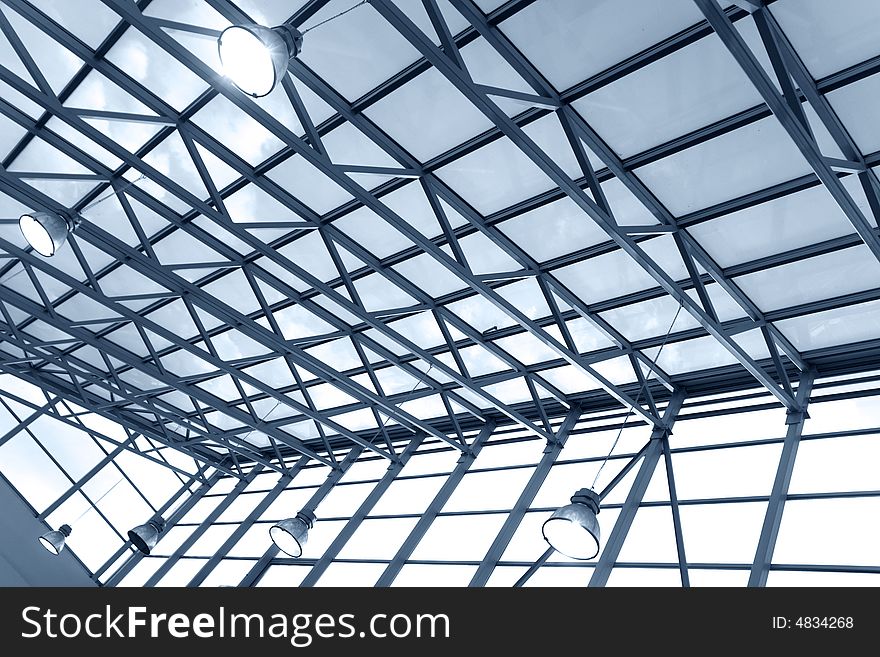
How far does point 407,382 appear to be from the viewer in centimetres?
2250

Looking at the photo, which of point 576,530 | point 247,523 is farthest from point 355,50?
point 247,523

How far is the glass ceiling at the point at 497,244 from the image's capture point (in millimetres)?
10938

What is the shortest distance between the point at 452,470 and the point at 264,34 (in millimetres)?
17019

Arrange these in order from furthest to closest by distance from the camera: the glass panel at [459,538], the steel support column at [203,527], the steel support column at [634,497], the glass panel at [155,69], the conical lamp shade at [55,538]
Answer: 1. the steel support column at [203,527]
2. the conical lamp shade at [55,538]
3. the glass panel at [459,538]
4. the steel support column at [634,497]
5. the glass panel at [155,69]

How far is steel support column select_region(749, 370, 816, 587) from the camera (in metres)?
13.3

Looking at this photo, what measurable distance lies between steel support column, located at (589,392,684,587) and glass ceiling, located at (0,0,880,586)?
0.09 metres

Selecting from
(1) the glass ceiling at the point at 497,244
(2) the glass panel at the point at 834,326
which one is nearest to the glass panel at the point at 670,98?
(1) the glass ceiling at the point at 497,244

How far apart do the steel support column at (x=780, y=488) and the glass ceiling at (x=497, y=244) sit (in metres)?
0.07

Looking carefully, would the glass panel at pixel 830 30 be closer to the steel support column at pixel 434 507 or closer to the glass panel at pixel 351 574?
the steel support column at pixel 434 507

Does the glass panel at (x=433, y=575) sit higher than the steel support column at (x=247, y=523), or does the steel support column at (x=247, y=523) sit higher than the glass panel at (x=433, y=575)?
the steel support column at (x=247, y=523)

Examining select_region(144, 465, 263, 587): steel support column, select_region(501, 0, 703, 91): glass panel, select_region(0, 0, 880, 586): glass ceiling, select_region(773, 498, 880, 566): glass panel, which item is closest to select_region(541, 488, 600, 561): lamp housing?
select_region(0, 0, 880, 586): glass ceiling

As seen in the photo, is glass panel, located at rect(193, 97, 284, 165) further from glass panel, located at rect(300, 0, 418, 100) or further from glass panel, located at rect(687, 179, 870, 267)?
glass panel, located at rect(687, 179, 870, 267)
